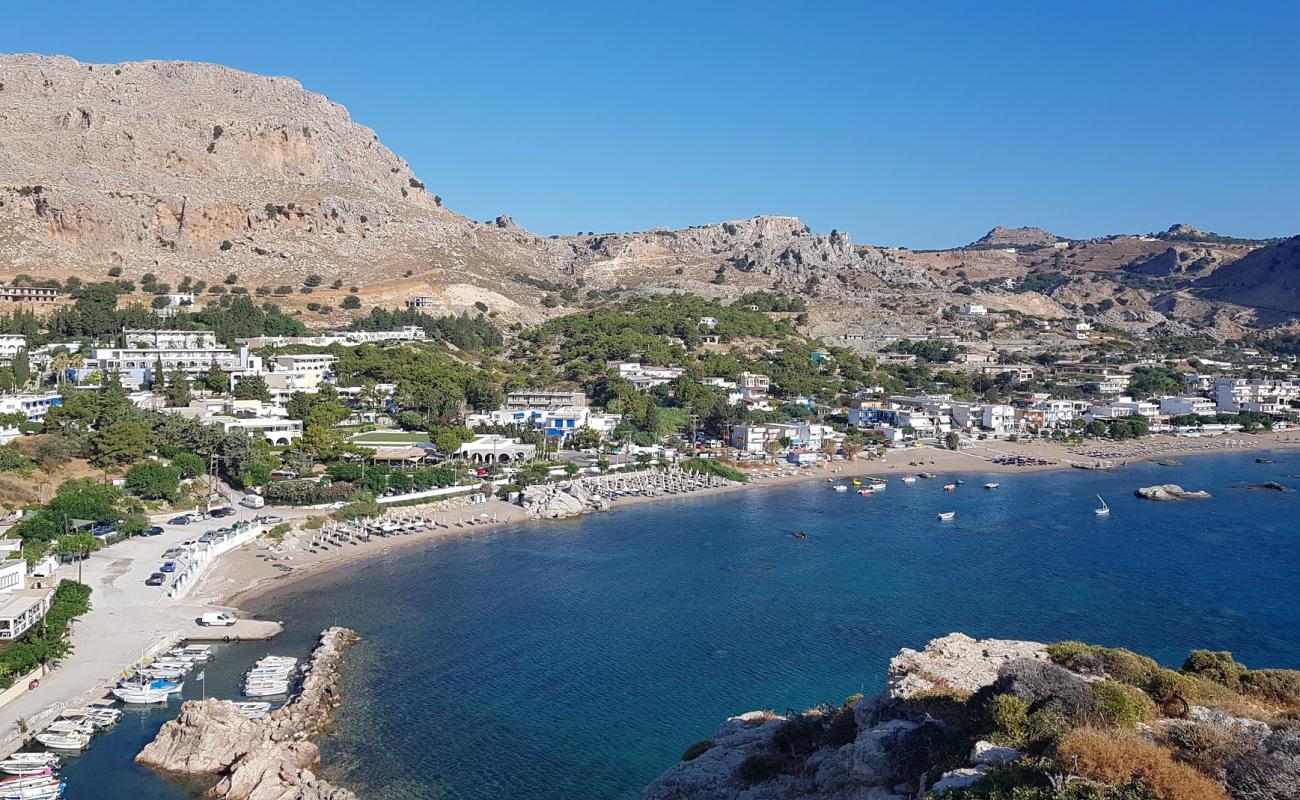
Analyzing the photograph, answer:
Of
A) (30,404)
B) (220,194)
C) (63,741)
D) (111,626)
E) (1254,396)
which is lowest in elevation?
(63,741)

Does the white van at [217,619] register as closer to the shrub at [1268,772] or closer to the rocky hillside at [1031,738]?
the rocky hillside at [1031,738]

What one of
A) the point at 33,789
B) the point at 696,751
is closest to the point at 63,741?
the point at 33,789

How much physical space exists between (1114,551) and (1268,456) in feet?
97.0

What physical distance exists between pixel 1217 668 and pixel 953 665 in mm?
3051

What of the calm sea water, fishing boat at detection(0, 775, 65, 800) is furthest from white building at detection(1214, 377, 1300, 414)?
fishing boat at detection(0, 775, 65, 800)

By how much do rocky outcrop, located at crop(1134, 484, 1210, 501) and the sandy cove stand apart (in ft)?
24.7

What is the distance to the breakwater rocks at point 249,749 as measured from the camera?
15.0 meters

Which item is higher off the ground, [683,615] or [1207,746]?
[1207,746]

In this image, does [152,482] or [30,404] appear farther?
[30,404]

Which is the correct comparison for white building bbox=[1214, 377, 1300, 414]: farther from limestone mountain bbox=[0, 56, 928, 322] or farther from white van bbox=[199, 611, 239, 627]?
white van bbox=[199, 611, 239, 627]

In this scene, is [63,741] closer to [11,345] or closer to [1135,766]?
[1135,766]

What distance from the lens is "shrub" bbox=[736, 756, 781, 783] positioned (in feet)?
38.5

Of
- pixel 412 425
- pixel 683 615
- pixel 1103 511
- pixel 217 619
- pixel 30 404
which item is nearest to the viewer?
pixel 217 619

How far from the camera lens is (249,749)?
16.3 metres
